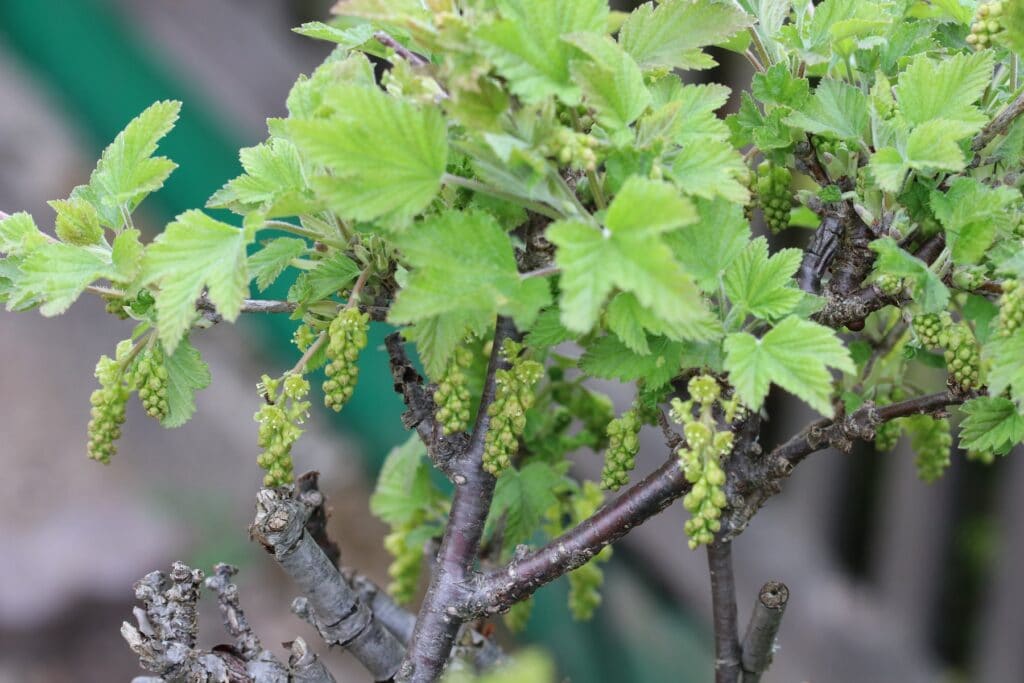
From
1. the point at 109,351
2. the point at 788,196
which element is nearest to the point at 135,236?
the point at 788,196

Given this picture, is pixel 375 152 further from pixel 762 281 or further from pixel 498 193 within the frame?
pixel 762 281

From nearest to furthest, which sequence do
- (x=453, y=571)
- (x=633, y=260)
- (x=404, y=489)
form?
(x=633, y=260), (x=453, y=571), (x=404, y=489)

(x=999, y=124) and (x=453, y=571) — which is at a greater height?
(x=999, y=124)

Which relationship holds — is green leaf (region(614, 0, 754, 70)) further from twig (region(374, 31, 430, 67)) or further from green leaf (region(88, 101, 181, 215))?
green leaf (region(88, 101, 181, 215))

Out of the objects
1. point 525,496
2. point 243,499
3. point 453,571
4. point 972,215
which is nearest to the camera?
point 972,215

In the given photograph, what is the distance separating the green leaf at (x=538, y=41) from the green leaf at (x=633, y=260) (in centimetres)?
7

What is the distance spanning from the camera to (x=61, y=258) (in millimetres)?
652

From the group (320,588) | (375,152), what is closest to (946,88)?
(375,152)

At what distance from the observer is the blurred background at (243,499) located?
1.92 meters

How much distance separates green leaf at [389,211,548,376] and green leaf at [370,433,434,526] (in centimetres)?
42

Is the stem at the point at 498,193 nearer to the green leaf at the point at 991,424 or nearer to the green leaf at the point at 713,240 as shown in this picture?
the green leaf at the point at 713,240

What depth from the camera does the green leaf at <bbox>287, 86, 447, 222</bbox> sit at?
0.54 m

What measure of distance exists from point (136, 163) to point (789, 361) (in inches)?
17.9

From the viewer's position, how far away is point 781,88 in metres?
0.69
